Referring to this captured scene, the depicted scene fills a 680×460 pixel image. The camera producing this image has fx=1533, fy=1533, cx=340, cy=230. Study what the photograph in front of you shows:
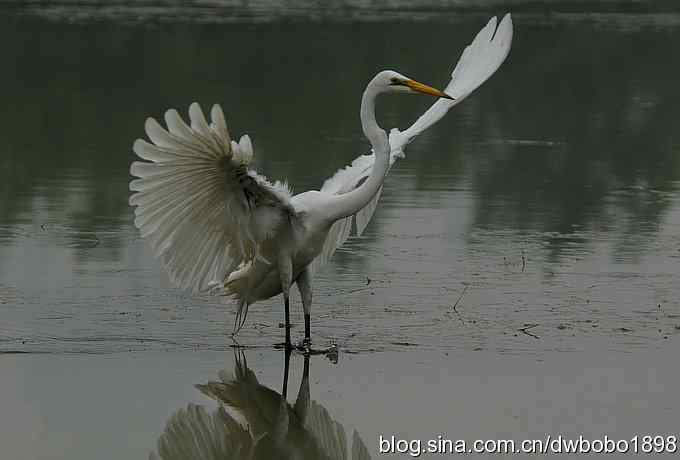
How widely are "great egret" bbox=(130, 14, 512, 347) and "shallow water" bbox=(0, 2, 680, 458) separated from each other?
1.33 ft

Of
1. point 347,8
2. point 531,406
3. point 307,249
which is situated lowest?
point 531,406

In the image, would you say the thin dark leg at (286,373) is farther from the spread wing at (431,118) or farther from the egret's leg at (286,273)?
the spread wing at (431,118)

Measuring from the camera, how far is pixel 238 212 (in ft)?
29.8

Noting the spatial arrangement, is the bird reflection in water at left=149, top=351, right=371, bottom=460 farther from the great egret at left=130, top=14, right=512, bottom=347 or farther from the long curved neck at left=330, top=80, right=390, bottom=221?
the long curved neck at left=330, top=80, right=390, bottom=221

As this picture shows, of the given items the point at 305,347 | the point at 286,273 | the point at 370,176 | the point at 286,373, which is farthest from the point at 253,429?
the point at 370,176

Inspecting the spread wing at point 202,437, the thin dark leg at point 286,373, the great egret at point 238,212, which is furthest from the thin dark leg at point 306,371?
Answer: the spread wing at point 202,437

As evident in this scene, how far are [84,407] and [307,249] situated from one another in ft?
6.72

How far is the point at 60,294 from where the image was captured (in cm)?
1048

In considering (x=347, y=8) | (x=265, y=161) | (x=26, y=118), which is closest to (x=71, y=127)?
(x=26, y=118)

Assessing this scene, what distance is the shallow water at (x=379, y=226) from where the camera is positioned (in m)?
8.80

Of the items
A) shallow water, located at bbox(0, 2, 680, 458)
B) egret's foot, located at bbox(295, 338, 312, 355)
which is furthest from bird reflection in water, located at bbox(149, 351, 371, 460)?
egret's foot, located at bbox(295, 338, 312, 355)

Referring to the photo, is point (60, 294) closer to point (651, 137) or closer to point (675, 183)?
point (675, 183)

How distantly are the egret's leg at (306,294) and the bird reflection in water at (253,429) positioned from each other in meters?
0.86

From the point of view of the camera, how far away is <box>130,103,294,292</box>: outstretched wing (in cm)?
836
